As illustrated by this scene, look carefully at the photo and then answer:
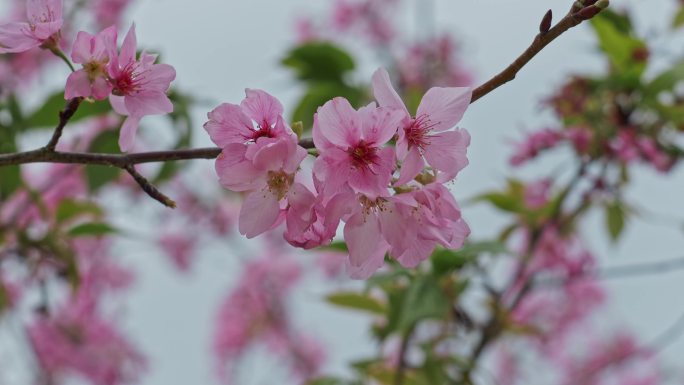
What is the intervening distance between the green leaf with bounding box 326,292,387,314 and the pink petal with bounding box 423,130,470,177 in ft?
1.95

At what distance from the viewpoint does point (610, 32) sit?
1161mm

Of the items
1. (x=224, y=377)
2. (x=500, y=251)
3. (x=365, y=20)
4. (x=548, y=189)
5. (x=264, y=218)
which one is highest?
(x=365, y=20)

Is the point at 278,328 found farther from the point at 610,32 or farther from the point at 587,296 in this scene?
the point at 610,32

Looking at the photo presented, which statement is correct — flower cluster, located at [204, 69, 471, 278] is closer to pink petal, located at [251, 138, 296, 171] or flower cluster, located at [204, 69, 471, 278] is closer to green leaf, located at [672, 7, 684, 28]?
pink petal, located at [251, 138, 296, 171]

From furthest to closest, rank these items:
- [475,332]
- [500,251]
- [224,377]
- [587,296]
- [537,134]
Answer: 1. [224,377]
2. [587,296]
3. [537,134]
4. [475,332]
5. [500,251]

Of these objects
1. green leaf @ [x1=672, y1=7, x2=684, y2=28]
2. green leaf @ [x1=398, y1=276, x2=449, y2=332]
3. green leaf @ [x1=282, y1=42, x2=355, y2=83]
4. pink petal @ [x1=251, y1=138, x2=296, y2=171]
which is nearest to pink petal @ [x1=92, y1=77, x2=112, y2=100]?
pink petal @ [x1=251, y1=138, x2=296, y2=171]

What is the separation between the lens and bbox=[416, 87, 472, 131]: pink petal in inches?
17.3

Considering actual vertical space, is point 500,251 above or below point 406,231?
above

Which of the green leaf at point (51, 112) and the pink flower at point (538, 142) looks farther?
the pink flower at point (538, 142)

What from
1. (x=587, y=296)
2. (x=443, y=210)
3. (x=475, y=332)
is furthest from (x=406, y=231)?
(x=587, y=296)

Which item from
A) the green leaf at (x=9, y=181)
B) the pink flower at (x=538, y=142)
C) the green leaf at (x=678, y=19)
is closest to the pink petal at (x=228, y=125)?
the green leaf at (x=9, y=181)

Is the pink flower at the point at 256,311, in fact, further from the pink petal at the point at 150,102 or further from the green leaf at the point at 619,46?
the pink petal at the point at 150,102

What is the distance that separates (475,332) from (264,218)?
2.25ft

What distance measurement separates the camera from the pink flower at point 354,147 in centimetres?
43
